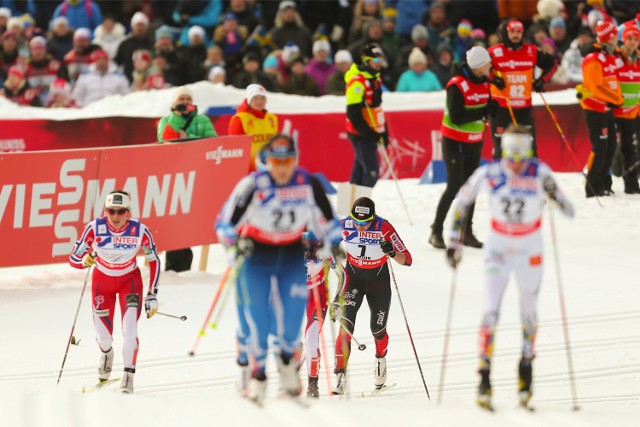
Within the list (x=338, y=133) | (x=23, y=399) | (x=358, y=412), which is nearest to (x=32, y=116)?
(x=338, y=133)

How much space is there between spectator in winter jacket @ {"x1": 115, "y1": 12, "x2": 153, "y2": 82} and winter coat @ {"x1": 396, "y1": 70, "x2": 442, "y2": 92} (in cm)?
408

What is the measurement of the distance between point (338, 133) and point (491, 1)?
4629 millimetres

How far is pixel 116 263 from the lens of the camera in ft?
36.9

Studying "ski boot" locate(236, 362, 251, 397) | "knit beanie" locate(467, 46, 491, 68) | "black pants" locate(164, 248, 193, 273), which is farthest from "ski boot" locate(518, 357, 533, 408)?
"black pants" locate(164, 248, 193, 273)

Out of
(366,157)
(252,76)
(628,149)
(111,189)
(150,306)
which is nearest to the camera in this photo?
(150,306)

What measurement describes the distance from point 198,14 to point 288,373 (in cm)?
1368

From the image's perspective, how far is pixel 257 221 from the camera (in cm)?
891

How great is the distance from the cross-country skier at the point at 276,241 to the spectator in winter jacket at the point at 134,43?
1242 cm

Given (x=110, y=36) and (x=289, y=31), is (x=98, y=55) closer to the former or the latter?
(x=110, y=36)

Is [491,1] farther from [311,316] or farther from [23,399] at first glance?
[23,399]

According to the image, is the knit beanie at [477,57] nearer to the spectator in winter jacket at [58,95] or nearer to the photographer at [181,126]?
the photographer at [181,126]

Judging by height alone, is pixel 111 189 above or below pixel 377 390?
above

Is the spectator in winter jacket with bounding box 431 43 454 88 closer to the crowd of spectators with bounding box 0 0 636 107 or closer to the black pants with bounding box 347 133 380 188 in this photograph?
the crowd of spectators with bounding box 0 0 636 107

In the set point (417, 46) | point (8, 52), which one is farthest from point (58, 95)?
point (417, 46)
